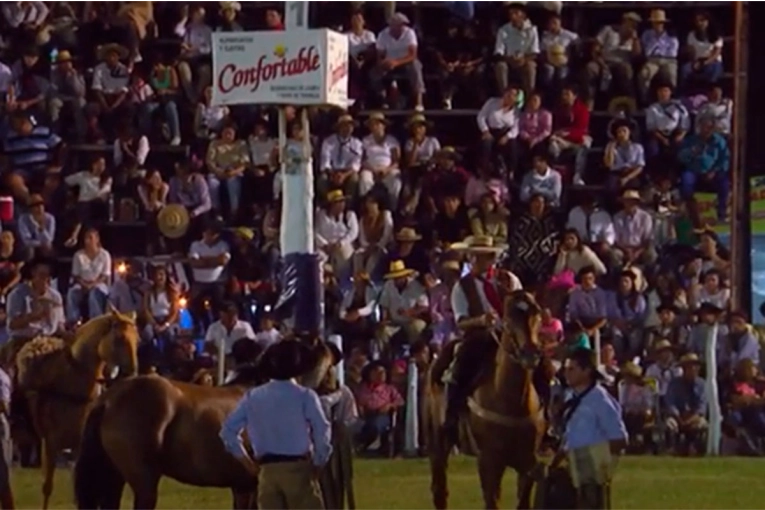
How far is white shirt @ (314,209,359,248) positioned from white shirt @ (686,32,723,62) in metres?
5.65

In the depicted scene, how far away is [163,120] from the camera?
2859 centimetres

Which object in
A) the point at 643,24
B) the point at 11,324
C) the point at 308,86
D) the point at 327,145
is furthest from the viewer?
the point at 643,24

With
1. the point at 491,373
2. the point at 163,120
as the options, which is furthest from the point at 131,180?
the point at 491,373

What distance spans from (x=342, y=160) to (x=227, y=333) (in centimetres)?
372

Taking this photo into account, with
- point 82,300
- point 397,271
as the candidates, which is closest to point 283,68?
point 397,271

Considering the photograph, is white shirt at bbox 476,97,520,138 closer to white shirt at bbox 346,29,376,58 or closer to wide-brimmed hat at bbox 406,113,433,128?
wide-brimmed hat at bbox 406,113,433,128

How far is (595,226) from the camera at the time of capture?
1056 inches

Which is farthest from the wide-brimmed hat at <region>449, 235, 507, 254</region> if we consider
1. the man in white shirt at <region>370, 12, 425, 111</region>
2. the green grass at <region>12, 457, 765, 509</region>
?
the man in white shirt at <region>370, 12, 425, 111</region>

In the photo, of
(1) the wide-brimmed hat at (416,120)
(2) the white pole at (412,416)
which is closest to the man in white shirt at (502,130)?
(1) the wide-brimmed hat at (416,120)

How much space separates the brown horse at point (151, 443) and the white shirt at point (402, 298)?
876cm

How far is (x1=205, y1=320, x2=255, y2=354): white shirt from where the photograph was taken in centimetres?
2423

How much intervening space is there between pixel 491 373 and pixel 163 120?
12.4 metres

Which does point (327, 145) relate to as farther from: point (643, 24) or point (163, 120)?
point (643, 24)

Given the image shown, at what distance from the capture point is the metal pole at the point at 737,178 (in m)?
27.1
